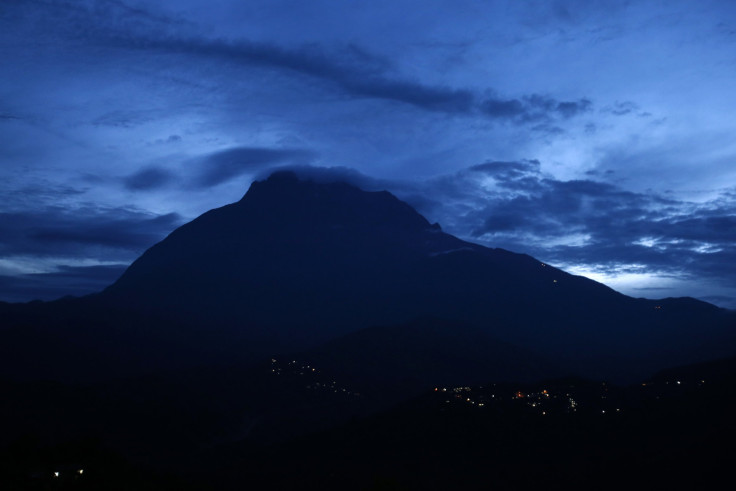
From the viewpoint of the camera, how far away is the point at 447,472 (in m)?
104

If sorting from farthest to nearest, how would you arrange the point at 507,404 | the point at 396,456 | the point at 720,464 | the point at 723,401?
the point at 507,404 → the point at 723,401 → the point at 396,456 → the point at 720,464

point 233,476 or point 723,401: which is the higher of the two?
point 723,401

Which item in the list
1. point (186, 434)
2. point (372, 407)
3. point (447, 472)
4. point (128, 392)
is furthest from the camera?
point (372, 407)

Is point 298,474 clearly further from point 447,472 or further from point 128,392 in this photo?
point 128,392

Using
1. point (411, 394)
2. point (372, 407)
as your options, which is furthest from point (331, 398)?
point (411, 394)

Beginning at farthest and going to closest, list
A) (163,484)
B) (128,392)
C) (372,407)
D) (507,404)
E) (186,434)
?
(372,407) → (128,392) → (186,434) → (507,404) → (163,484)

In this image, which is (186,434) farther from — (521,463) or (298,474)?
(521,463)

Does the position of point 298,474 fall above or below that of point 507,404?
below

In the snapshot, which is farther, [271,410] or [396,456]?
[271,410]

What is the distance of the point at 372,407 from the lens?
182125 mm

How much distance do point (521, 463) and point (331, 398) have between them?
8817 cm

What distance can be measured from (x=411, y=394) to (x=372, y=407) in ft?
59.7

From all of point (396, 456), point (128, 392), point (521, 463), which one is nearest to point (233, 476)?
point (396, 456)

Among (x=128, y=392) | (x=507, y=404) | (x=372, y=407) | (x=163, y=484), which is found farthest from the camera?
(x=372, y=407)
